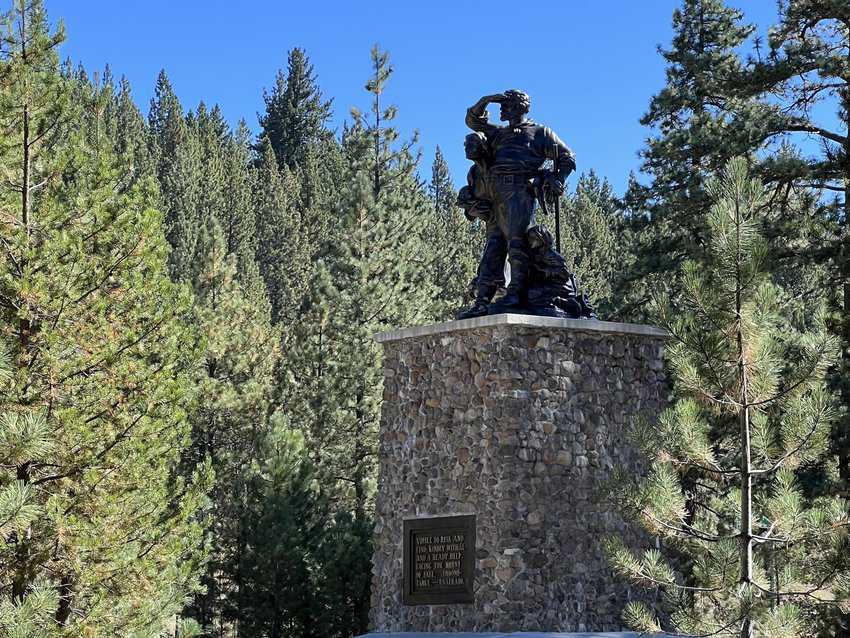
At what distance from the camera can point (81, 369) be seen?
1162cm

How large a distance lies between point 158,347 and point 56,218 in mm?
1733

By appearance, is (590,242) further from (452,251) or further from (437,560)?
(437,560)

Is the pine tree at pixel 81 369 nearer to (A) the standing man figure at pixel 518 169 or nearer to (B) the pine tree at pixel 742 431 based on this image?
(A) the standing man figure at pixel 518 169

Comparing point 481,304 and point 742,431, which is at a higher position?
point 481,304

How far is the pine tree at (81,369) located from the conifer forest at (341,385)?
27 millimetres

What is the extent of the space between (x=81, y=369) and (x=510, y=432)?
3995 millimetres

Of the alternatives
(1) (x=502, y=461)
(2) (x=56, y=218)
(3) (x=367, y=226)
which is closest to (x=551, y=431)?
(1) (x=502, y=461)

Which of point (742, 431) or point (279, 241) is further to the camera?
point (279, 241)

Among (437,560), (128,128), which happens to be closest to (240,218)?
(128,128)

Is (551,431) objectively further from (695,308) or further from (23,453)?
(23,453)

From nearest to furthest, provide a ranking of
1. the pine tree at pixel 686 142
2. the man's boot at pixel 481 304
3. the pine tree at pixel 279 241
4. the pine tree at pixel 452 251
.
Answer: the man's boot at pixel 481 304 → the pine tree at pixel 686 142 → the pine tree at pixel 452 251 → the pine tree at pixel 279 241

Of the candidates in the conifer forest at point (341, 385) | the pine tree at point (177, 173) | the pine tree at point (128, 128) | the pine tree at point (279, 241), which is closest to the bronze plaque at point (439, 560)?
the conifer forest at point (341, 385)

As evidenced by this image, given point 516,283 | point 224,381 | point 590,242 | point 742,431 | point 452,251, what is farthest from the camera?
point 590,242

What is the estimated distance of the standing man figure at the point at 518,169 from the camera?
1159 cm
